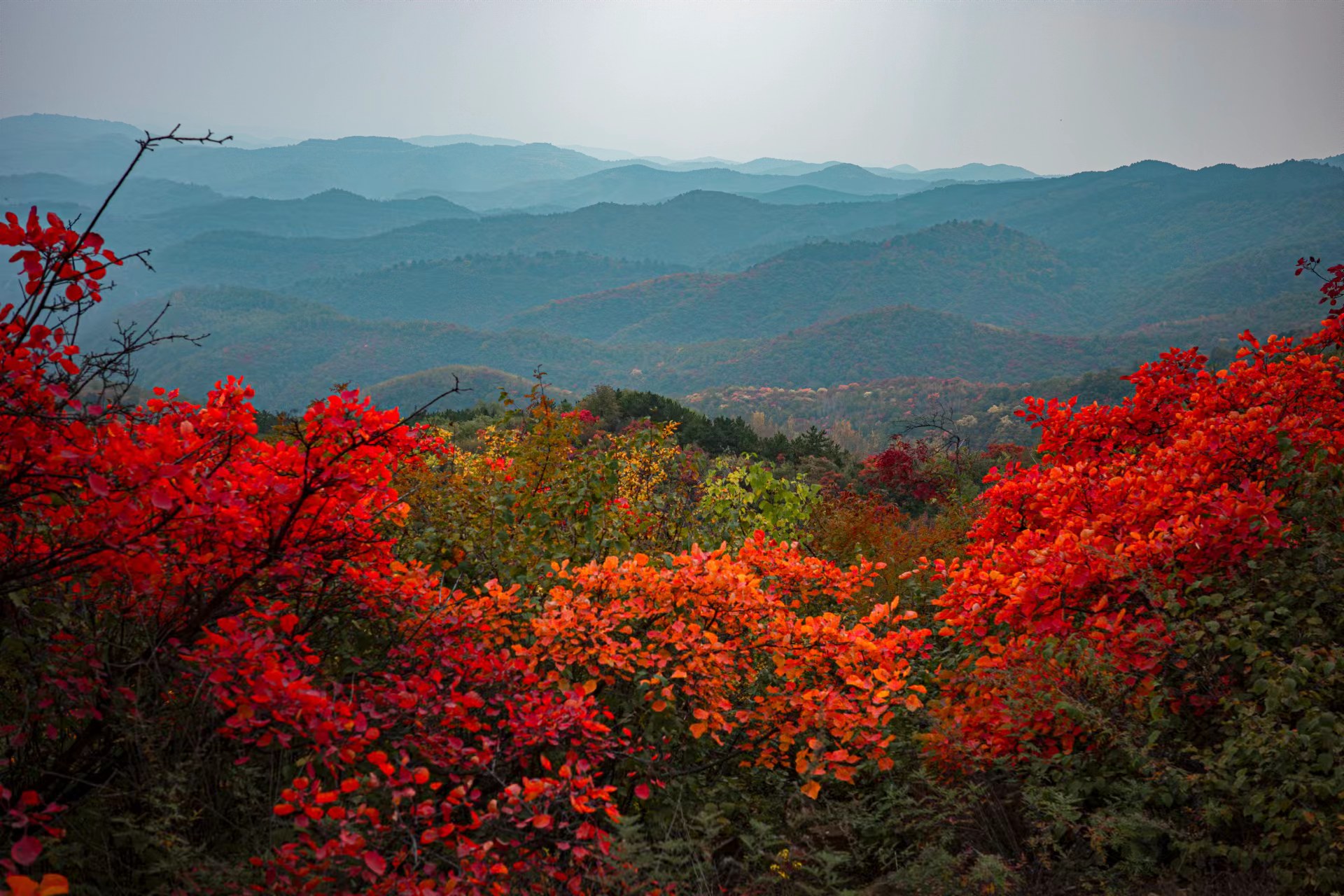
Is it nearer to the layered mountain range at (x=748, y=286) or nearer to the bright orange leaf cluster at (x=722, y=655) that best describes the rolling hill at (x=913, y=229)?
the layered mountain range at (x=748, y=286)

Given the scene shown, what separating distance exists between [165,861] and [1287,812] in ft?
10.3

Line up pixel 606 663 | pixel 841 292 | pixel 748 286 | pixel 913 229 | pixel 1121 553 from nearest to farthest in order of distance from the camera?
pixel 606 663 → pixel 1121 553 → pixel 841 292 → pixel 748 286 → pixel 913 229

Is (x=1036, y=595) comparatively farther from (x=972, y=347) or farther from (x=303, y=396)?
(x=303, y=396)

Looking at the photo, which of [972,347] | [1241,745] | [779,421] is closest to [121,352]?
[1241,745]

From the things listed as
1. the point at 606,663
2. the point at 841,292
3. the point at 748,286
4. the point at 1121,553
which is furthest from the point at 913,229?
the point at 606,663

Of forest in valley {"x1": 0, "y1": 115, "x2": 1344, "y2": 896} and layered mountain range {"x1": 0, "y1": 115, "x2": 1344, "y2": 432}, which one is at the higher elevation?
layered mountain range {"x1": 0, "y1": 115, "x2": 1344, "y2": 432}

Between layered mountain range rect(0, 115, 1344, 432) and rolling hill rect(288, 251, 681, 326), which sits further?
rolling hill rect(288, 251, 681, 326)

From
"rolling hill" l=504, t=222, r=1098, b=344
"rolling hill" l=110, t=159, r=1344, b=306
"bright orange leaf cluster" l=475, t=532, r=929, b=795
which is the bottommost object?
"bright orange leaf cluster" l=475, t=532, r=929, b=795

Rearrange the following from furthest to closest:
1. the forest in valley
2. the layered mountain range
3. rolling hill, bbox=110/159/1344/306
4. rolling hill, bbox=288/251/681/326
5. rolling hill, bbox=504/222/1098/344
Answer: rolling hill, bbox=288/251/681/326, rolling hill, bbox=504/222/1098/344, rolling hill, bbox=110/159/1344/306, the layered mountain range, the forest in valley

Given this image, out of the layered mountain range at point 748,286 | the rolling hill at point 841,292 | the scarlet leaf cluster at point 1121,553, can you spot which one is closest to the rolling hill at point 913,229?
the layered mountain range at point 748,286

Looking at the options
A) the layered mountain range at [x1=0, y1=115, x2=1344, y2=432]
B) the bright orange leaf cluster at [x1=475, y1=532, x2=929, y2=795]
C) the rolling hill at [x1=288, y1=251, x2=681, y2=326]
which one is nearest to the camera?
the bright orange leaf cluster at [x1=475, y1=532, x2=929, y2=795]

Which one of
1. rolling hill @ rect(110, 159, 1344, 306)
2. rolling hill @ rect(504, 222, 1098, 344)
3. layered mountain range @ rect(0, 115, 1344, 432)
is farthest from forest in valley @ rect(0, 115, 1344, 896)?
rolling hill @ rect(504, 222, 1098, 344)

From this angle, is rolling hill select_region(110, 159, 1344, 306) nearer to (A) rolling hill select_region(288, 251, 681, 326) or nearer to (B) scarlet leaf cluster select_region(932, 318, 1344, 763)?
(A) rolling hill select_region(288, 251, 681, 326)

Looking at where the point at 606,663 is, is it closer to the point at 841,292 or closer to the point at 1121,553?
the point at 1121,553
